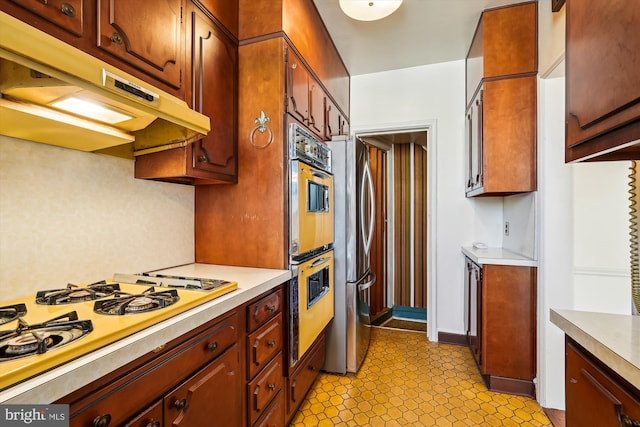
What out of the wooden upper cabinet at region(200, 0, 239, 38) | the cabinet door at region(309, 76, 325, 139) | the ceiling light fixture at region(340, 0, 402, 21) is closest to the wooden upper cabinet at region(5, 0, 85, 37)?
the wooden upper cabinet at region(200, 0, 239, 38)

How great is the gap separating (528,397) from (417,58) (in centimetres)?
285

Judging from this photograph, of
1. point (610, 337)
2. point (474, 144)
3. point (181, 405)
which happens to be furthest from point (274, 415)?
point (474, 144)

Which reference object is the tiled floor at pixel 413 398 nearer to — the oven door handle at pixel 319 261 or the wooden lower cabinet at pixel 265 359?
the wooden lower cabinet at pixel 265 359

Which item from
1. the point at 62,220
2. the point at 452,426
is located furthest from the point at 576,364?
the point at 62,220

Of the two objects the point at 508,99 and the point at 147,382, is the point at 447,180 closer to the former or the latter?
the point at 508,99

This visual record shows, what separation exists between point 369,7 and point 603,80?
4.82 feet

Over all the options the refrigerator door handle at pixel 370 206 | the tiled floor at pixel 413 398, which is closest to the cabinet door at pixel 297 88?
the refrigerator door handle at pixel 370 206

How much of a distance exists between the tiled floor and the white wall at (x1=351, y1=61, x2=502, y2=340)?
610mm

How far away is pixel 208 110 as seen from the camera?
152 cm

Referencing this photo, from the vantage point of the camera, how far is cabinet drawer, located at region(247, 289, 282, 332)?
1.30 metres

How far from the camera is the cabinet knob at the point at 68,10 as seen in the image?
914 mm

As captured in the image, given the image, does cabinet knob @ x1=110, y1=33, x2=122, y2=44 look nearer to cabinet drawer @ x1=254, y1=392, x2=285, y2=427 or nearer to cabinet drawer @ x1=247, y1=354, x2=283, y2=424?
cabinet drawer @ x1=247, y1=354, x2=283, y2=424

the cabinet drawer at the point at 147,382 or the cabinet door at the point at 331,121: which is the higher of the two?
the cabinet door at the point at 331,121

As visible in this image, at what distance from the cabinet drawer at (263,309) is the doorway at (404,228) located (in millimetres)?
2200
